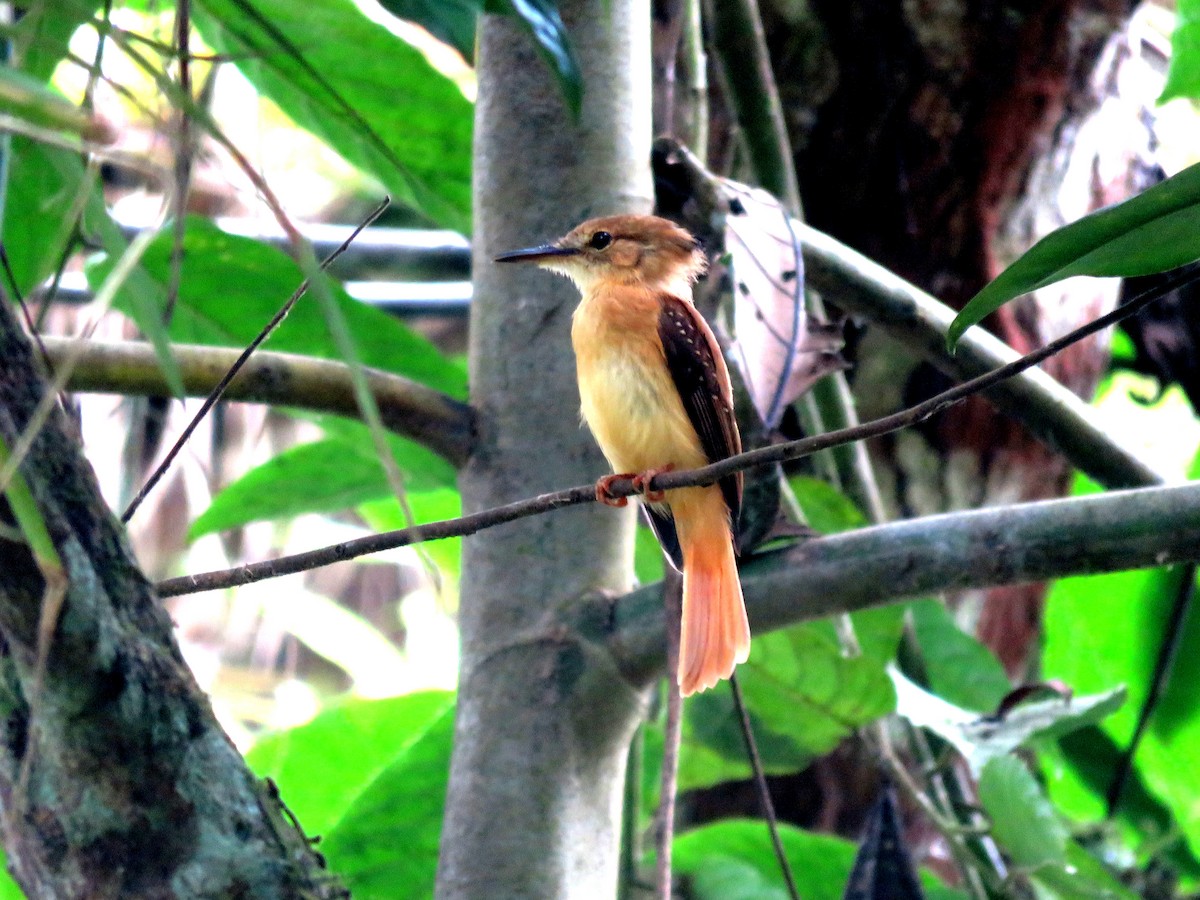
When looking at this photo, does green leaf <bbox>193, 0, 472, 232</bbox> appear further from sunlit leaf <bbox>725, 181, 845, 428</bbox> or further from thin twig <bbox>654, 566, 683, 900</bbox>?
thin twig <bbox>654, 566, 683, 900</bbox>

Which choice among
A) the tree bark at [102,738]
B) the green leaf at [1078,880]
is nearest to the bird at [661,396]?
the green leaf at [1078,880]

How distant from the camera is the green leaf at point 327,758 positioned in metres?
2.89

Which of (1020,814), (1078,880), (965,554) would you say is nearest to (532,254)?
(965,554)

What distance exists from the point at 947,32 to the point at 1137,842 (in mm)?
1981

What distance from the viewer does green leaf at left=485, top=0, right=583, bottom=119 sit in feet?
4.79

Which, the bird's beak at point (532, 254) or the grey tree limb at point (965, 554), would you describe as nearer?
the grey tree limb at point (965, 554)

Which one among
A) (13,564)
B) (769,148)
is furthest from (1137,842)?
(13,564)

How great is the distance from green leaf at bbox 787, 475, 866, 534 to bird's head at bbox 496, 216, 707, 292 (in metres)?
0.58

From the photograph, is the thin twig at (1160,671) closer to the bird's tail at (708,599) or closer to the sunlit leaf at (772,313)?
the bird's tail at (708,599)

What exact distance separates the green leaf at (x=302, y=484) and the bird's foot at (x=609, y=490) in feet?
1.69

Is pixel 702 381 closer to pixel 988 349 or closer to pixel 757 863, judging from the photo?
pixel 988 349

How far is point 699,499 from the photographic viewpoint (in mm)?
2900

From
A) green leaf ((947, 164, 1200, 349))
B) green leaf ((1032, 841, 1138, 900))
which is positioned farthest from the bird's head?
green leaf ((1032, 841, 1138, 900))

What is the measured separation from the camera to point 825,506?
2.50m
